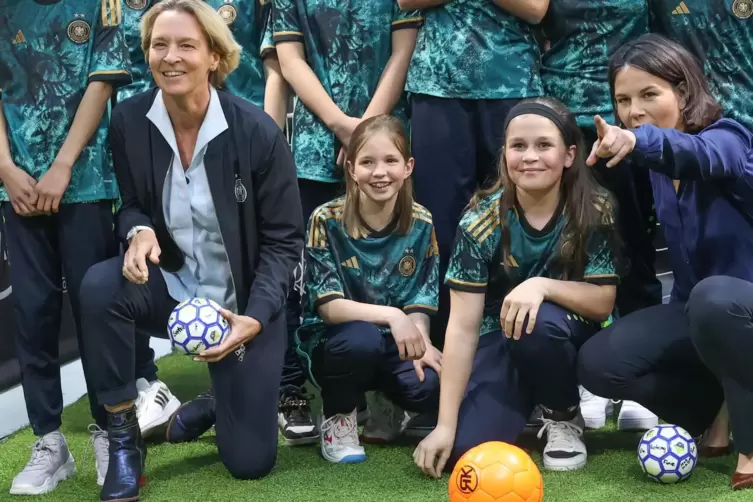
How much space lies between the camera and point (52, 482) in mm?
2963

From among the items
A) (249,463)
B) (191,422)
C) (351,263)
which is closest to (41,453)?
(191,422)

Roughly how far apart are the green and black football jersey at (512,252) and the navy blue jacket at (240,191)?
546 millimetres

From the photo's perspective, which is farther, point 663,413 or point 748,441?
point 663,413

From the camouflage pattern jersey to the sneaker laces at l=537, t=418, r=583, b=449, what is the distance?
1.90ft

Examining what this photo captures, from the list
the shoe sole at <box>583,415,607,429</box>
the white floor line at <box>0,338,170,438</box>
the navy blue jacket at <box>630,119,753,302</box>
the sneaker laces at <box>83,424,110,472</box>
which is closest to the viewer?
the navy blue jacket at <box>630,119,753,302</box>

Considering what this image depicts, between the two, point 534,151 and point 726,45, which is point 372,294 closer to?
point 534,151

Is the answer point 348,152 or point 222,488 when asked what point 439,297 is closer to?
point 348,152

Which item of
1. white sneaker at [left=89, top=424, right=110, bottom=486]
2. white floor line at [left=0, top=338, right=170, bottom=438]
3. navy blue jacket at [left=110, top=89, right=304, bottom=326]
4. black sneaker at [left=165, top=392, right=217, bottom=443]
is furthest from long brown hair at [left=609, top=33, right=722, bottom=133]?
white floor line at [left=0, top=338, right=170, bottom=438]

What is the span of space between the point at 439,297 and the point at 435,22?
1.00 metres

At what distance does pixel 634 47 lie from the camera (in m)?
2.91

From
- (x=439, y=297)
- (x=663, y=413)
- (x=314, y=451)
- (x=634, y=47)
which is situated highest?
(x=634, y=47)

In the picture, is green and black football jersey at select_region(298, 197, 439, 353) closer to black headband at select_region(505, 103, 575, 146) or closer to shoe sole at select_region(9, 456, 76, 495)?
black headband at select_region(505, 103, 575, 146)

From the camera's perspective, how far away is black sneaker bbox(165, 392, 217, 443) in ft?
11.2

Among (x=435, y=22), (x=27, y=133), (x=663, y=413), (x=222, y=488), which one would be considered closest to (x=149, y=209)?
(x=27, y=133)
